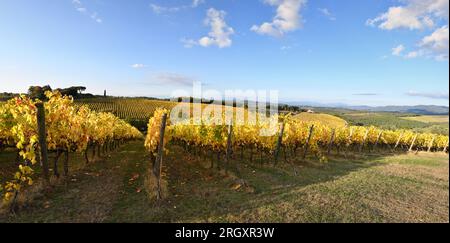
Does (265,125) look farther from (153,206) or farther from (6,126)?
(6,126)

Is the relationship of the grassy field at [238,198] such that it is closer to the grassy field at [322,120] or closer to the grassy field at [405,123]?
the grassy field at [322,120]

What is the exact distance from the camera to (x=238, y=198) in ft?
25.8

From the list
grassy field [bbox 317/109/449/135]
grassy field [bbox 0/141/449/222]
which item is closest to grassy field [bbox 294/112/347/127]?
grassy field [bbox 317/109/449/135]

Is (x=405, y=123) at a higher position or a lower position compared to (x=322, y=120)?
lower

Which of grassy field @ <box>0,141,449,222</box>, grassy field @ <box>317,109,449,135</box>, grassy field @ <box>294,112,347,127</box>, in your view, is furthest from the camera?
grassy field @ <box>317,109,449,135</box>

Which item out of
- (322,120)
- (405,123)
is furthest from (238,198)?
(405,123)

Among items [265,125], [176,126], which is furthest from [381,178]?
[176,126]

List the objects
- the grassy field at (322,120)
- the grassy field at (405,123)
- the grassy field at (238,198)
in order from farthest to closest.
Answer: the grassy field at (405,123) → the grassy field at (322,120) → the grassy field at (238,198)

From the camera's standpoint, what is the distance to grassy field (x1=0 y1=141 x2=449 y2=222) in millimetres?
6438

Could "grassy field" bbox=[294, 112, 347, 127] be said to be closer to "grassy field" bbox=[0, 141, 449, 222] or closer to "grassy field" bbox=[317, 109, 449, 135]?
"grassy field" bbox=[317, 109, 449, 135]

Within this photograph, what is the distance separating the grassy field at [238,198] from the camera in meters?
6.44

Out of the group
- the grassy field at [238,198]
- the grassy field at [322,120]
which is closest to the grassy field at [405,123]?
the grassy field at [322,120]

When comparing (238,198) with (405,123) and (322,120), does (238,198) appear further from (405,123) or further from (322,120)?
(405,123)
